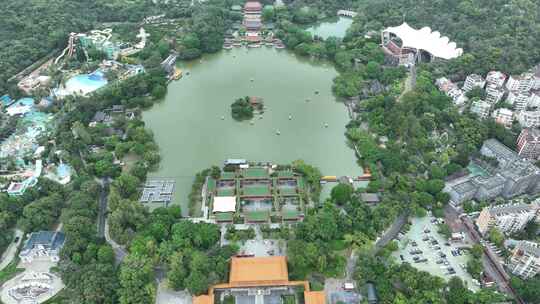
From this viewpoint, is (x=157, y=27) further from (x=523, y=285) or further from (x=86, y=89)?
(x=523, y=285)

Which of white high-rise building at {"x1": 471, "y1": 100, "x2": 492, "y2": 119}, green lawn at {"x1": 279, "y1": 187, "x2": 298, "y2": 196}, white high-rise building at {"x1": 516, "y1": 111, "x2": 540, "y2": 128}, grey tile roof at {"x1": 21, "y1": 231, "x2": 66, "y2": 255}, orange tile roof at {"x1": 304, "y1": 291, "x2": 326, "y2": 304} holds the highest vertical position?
white high-rise building at {"x1": 471, "y1": 100, "x2": 492, "y2": 119}

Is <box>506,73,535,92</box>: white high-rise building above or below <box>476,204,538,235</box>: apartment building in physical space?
above

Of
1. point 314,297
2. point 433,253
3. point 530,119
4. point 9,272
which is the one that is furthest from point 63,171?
point 530,119

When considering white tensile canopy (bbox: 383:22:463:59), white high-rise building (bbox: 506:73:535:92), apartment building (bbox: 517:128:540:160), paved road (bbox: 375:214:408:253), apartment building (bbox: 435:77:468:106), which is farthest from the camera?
white tensile canopy (bbox: 383:22:463:59)

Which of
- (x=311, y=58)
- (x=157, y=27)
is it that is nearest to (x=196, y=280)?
(x=311, y=58)

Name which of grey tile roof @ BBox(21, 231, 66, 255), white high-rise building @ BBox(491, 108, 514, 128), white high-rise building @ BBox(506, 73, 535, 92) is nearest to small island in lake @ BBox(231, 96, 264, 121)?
grey tile roof @ BBox(21, 231, 66, 255)

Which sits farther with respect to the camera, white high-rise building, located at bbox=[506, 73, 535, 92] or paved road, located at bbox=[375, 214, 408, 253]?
white high-rise building, located at bbox=[506, 73, 535, 92]

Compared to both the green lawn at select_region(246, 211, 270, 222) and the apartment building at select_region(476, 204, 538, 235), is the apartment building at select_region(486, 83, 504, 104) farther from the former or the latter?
the green lawn at select_region(246, 211, 270, 222)
